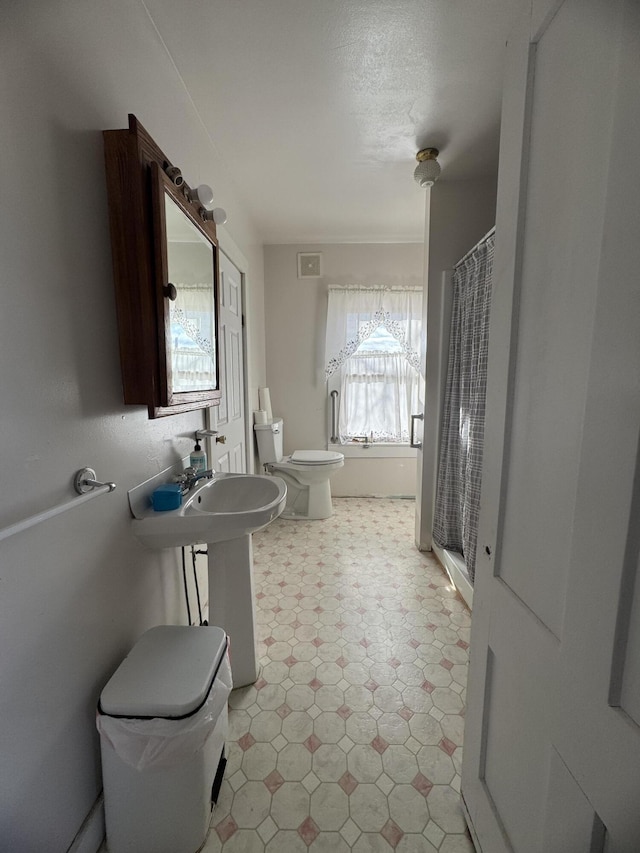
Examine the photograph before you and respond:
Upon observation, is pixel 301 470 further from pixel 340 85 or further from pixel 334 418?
pixel 340 85

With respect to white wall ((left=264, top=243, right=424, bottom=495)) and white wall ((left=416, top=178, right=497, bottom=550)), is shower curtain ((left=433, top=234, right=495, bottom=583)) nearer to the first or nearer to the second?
white wall ((left=416, top=178, right=497, bottom=550))

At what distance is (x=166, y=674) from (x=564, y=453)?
3.49 ft

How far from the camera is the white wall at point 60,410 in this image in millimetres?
688

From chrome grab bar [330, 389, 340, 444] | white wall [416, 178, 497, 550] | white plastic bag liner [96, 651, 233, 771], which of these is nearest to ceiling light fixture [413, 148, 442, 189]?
white wall [416, 178, 497, 550]

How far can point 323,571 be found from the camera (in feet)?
7.32

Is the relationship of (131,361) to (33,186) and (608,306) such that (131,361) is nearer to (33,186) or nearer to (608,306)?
(33,186)

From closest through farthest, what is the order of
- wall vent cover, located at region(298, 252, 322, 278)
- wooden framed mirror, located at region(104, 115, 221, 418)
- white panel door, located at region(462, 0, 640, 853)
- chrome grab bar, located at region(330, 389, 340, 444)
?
white panel door, located at region(462, 0, 640, 853)
wooden framed mirror, located at region(104, 115, 221, 418)
wall vent cover, located at region(298, 252, 322, 278)
chrome grab bar, located at region(330, 389, 340, 444)

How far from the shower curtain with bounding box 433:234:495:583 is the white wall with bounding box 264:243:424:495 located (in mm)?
1219

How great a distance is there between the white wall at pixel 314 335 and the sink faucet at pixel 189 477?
6.54 feet

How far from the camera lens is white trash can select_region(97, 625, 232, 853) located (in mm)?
800

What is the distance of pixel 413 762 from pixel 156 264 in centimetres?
177

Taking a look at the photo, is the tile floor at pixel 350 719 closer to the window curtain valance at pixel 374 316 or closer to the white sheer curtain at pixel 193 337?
the white sheer curtain at pixel 193 337

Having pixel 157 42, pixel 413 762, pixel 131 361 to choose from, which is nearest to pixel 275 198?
pixel 157 42

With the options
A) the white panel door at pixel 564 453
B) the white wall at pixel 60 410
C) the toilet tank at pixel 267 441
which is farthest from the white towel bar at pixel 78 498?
the toilet tank at pixel 267 441
